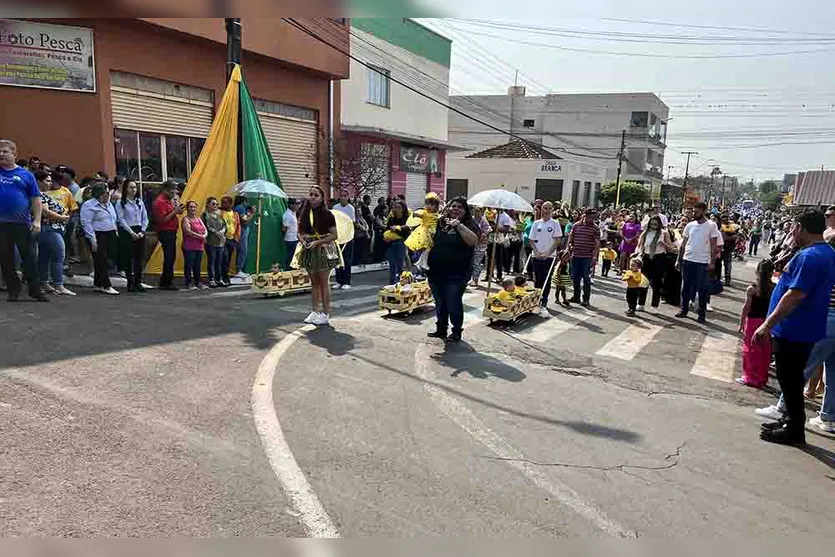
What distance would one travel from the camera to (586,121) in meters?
70.8

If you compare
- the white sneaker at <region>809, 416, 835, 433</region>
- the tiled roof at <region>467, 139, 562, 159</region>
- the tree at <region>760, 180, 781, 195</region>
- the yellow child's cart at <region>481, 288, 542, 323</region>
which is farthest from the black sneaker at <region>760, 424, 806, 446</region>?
the tree at <region>760, 180, 781, 195</region>

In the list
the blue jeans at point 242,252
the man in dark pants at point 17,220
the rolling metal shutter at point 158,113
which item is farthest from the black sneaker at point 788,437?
the rolling metal shutter at point 158,113

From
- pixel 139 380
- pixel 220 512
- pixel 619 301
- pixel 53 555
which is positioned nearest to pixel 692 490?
pixel 220 512

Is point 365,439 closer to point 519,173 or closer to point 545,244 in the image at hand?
point 545,244

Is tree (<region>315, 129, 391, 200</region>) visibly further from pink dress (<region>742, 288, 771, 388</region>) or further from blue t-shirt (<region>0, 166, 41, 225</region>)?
pink dress (<region>742, 288, 771, 388</region>)

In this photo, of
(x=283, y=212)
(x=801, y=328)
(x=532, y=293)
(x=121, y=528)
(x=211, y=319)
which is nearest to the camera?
(x=121, y=528)

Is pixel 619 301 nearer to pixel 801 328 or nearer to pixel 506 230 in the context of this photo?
pixel 506 230

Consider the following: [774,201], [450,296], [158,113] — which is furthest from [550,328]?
[774,201]

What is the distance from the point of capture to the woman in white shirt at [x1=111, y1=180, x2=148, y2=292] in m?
9.41

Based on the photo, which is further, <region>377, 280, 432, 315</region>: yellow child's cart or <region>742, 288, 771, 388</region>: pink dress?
<region>377, 280, 432, 315</region>: yellow child's cart

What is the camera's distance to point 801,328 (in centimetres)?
446

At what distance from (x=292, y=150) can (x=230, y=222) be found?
26.0ft

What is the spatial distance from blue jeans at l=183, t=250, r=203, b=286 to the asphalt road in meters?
2.98

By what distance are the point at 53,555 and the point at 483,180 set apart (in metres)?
47.3
